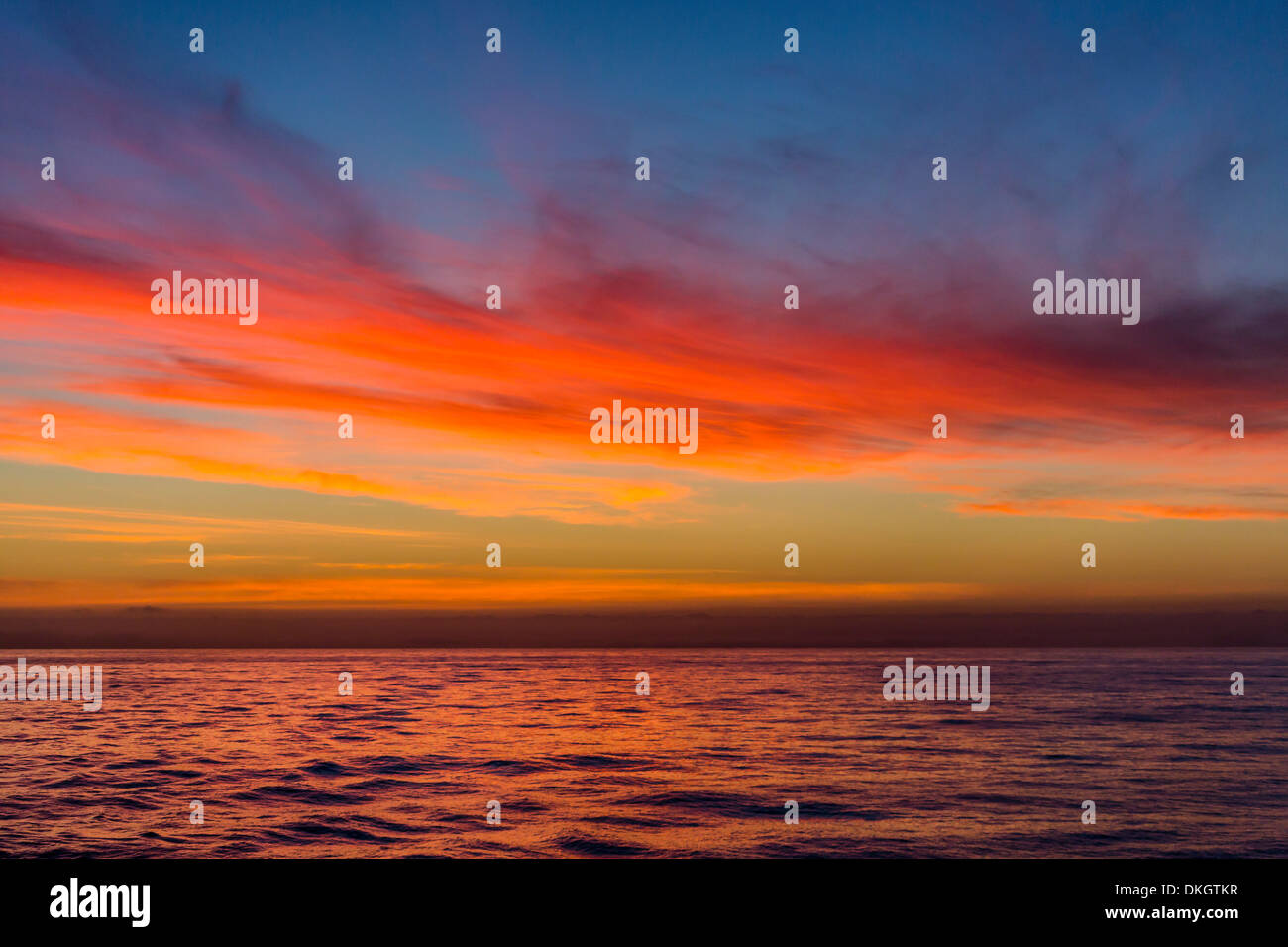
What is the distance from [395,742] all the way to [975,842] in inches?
905

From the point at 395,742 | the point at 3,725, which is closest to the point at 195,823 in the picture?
the point at 395,742

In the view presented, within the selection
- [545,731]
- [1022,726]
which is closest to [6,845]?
[545,731]

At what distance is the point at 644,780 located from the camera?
2511 centimetres

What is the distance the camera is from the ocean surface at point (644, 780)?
18000 mm

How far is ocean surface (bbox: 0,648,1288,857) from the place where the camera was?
18000 millimetres
